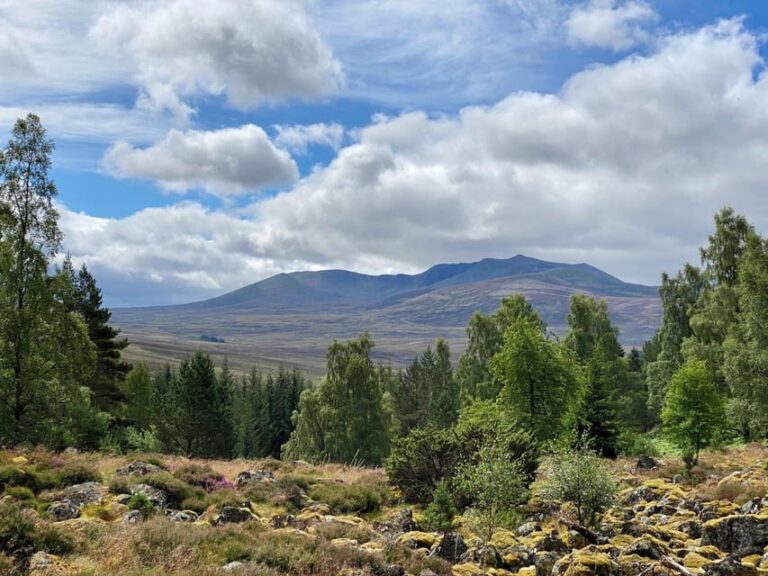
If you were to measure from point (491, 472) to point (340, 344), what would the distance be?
39176 millimetres

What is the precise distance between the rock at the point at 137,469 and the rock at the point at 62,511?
4932 millimetres

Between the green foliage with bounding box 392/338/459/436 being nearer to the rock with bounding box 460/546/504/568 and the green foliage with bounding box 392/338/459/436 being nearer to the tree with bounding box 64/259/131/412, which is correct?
the tree with bounding box 64/259/131/412

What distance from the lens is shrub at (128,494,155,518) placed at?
17.5 m

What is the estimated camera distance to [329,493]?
2528cm

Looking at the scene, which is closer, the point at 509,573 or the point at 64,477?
the point at 509,573

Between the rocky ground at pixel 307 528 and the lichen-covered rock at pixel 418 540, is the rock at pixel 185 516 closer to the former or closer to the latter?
the rocky ground at pixel 307 528

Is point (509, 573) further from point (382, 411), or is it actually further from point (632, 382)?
point (632, 382)

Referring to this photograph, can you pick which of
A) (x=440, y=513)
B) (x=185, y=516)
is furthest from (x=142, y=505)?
(x=440, y=513)

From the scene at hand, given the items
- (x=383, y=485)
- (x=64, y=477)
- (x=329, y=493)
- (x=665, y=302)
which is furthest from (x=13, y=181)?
(x=665, y=302)

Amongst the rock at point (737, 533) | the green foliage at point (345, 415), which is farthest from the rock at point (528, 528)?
the green foliage at point (345, 415)

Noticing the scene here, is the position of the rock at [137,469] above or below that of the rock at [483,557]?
above

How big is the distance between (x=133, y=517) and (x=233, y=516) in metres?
3.22

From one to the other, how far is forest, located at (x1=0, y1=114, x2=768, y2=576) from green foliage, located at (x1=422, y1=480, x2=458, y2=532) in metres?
0.09

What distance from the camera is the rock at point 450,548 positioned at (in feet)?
54.9
